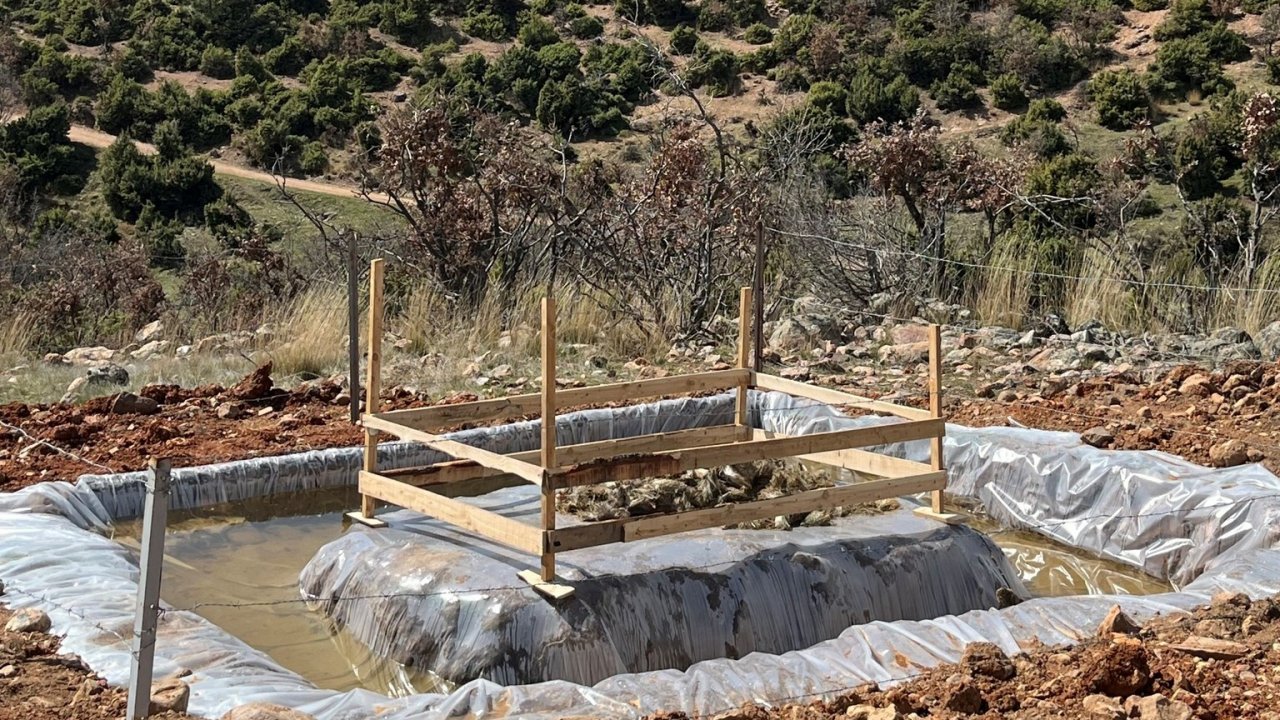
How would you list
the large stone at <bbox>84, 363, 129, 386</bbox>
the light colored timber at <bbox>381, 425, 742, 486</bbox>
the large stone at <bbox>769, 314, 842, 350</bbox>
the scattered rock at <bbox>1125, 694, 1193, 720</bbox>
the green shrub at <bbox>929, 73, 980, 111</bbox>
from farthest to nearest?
the green shrub at <bbox>929, 73, 980, 111</bbox>, the large stone at <bbox>769, 314, 842, 350</bbox>, the large stone at <bbox>84, 363, 129, 386</bbox>, the light colored timber at <bbox>381, 425, 742, 486</bbox>, the scattered rock at <bbox>1125, 694, 1193, 720</bbox>

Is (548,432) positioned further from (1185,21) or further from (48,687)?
(1185,21)

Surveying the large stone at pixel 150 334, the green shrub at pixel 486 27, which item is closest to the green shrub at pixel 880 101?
the green shrub at pixel 486 27

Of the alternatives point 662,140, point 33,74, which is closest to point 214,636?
point 662,140

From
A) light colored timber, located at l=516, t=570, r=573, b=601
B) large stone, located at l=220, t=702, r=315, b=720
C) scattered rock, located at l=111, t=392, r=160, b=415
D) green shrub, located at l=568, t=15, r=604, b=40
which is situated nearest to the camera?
large stone, located at l=220, t=702, r=315, b=720

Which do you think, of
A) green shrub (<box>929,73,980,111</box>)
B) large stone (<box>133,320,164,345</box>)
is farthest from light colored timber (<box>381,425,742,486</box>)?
green shrub (<box>929,73,980,111</box>)

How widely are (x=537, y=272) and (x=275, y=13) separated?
104ft

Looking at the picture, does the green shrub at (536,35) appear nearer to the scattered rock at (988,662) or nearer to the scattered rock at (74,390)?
the scattered rock at (74,390)

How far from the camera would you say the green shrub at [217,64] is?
37.4m

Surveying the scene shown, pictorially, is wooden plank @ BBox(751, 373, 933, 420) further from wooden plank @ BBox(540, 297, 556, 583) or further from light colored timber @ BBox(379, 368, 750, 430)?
wooden plank @ BBox(540, 297, 556, 583)

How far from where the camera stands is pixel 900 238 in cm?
1295

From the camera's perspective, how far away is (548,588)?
5.09m

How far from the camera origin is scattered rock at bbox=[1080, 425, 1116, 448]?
287 inches

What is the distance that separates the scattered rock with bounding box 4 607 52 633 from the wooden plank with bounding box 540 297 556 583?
169 cm

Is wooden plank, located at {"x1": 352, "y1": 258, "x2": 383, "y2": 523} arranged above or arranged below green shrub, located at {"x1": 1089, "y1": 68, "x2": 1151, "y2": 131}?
below
